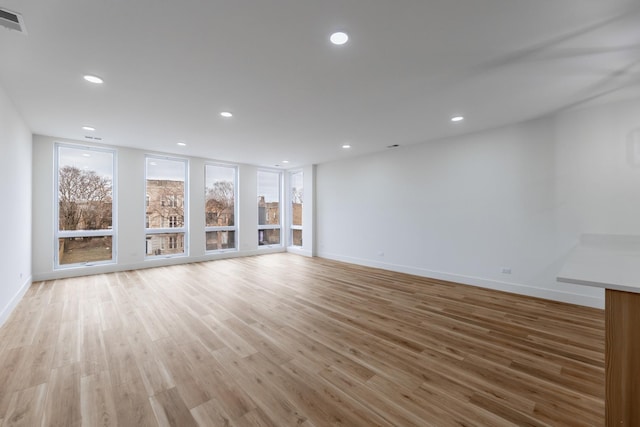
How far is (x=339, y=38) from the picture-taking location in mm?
2117

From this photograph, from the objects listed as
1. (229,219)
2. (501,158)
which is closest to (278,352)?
(501,158)

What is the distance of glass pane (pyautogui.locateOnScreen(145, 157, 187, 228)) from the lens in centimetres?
636

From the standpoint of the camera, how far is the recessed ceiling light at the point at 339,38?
207 cm

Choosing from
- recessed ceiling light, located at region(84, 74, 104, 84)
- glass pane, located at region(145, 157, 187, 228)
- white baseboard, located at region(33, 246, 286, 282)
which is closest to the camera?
recessed ceiling light, located at region(84, 74, 104, 84)

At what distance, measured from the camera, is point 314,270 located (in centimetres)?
608

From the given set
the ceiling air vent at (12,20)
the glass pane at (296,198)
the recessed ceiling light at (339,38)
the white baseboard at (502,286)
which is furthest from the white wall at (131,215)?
the recessed ceiling light at (339,38)

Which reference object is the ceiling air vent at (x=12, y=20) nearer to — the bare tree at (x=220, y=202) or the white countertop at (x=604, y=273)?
the white countertop at (x=604, y=273)

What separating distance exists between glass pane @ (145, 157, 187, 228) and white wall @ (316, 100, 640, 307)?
4673mm

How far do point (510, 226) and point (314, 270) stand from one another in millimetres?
3869

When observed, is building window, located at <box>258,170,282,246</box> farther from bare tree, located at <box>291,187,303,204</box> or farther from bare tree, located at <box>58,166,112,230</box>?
bare tree, located at <box>58,166,112,230</box>

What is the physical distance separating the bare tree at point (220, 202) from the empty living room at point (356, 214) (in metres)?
0.88

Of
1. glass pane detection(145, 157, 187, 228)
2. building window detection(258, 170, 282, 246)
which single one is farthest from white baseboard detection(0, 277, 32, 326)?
building window detection(258, 170, 282, 246)

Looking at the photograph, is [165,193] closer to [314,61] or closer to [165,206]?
[165,206]

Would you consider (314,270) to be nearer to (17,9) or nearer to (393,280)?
(393,280)
